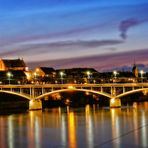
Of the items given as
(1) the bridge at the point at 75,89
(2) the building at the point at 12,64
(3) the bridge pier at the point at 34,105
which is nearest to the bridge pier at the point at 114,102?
(1) the bridge at the point at 75,89

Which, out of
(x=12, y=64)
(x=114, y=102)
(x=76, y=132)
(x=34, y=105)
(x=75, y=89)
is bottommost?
(x=76, y=132)

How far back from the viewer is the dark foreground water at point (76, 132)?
44366mm

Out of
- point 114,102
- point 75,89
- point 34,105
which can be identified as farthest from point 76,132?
point 34,105

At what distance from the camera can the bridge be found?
271 feet

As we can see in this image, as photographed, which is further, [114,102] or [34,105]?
[34,105]

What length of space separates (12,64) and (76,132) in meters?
113

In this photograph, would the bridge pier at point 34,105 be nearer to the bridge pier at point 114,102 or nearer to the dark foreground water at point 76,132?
the bridge pier at point 114,102

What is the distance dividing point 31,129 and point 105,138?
42.1 feet

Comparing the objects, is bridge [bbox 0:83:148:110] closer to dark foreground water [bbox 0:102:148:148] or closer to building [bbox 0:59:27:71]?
dark foreground water [bbox 0:102:148:148]

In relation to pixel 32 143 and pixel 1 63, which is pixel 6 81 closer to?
pixel 1 63

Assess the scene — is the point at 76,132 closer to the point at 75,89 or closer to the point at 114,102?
the point at 75,89

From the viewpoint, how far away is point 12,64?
164 meters

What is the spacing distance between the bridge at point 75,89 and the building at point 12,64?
7137cm

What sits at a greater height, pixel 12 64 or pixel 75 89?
pixel 12 64
